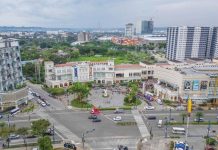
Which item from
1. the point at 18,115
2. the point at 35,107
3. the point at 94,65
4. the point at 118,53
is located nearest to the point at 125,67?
the point at 94,65

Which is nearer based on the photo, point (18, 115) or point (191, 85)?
point (18, 115)

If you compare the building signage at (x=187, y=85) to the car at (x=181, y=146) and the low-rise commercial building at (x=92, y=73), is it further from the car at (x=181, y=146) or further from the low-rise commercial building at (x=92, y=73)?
the low-rise commercial building at (x=92, y=73)

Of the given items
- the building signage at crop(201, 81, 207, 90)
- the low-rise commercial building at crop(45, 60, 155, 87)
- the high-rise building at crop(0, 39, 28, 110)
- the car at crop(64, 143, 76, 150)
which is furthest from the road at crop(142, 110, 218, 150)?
the low-rise commercial building at crop(45, 60, 155, 87)

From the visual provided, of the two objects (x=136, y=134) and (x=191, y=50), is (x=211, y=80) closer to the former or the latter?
(x=136, y=134)

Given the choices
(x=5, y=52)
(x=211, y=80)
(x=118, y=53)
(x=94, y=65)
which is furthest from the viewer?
(x=118, y=53)

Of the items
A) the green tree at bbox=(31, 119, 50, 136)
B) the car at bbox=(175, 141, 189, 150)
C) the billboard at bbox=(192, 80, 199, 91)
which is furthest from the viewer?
the billboard at bbox=(192, 80, 199, 91)

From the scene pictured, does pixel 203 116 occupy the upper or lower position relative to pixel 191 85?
lower

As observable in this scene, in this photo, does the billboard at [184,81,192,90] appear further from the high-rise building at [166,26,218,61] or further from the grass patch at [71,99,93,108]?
the high-rise building at [166,26,218,61]
